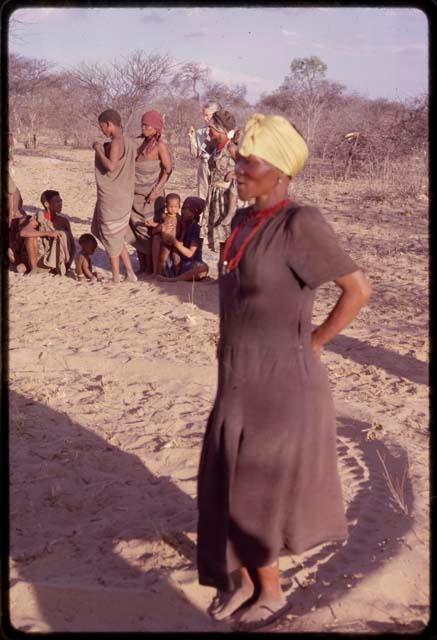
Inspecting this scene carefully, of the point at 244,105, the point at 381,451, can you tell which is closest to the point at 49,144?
the point at 244,105

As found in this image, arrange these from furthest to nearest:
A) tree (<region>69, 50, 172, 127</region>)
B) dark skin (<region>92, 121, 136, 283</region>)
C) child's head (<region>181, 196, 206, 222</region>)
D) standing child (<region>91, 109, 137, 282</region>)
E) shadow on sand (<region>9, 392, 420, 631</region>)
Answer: tree (<region>69, 50, 172, 127</region>), child's head (<region>181, 196, 206, 222</region>), standing child (<region>91, 109, 137, 282</region>), dark skin (<region>92, 121, 136, 283</region>), shadow on sand (<region>9, 392, 420, 631</region>)

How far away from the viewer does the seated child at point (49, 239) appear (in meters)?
7.79

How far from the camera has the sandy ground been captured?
9.00 ft

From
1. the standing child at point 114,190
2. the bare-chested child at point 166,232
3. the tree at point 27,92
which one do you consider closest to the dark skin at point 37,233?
the standing child at point 114,190

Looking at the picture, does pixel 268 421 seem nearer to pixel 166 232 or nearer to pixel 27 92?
pixel 166 232

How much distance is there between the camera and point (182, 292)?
7293mm

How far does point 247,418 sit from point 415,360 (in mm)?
3473

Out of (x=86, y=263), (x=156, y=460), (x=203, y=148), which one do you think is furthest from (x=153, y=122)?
(x=156, y=460)

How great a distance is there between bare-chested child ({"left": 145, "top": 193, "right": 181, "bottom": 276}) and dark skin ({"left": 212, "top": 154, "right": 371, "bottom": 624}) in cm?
521

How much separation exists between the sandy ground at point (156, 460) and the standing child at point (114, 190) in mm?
489

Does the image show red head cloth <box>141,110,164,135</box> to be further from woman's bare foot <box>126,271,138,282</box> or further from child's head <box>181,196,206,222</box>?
woman's bare foot <box>126,271,138,282</box>

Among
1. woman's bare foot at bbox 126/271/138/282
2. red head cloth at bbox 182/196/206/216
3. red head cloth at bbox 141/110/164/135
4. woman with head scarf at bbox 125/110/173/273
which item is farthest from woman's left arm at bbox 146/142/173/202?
woman's bare foot at bbox 126/271/138/282

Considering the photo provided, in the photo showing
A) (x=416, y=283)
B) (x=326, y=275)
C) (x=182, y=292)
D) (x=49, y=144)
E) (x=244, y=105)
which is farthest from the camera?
(x=244, y=105)

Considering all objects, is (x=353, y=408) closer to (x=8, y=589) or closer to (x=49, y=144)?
(x=8, y=589)
